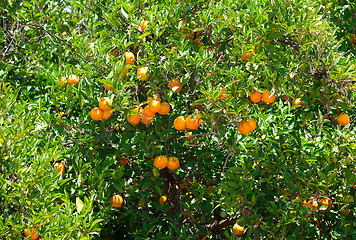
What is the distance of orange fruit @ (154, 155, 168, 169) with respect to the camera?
2807 mm

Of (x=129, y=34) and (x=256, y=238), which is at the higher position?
(x=129, y=34)

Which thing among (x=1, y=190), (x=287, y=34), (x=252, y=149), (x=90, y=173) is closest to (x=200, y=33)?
(x=287, y=34)

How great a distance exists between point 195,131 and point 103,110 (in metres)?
0.89

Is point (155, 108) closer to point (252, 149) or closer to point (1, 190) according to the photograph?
point (252, 149)

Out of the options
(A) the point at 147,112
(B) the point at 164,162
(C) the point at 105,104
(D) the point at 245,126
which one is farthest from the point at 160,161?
(D) the point at 245,126

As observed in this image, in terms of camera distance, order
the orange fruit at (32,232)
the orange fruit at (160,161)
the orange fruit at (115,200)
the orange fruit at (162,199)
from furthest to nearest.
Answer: the orange fruit at (162,199) < the orange fruit at (115,200) < the orange fruit at (160,161) < the orange fruit at (32,232)

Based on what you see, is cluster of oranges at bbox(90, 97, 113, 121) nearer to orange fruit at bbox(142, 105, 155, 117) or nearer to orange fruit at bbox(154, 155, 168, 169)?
orange fruit at bbox(142, 105, 155, 117)

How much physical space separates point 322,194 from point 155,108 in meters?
1.32

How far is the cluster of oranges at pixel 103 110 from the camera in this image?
259 centimetres

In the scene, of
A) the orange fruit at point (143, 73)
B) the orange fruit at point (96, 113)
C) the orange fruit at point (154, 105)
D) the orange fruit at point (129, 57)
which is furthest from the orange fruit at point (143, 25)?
the orange fruit at point (96, 113)

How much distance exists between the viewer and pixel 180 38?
2.83m

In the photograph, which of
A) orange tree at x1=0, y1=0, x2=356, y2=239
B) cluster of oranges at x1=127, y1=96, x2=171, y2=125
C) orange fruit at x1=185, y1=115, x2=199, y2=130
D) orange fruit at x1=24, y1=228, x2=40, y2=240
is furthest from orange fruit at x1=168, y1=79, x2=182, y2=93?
orange fruit at x1=24, y1=228, x2=40, y2=240

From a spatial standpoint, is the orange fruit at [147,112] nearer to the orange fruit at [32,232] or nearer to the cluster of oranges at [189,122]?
the cluster of oranges at [189,122]

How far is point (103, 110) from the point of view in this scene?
266cm
